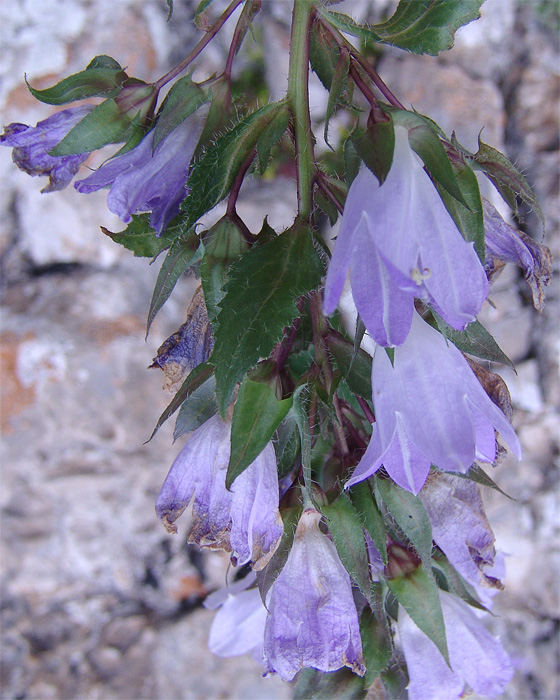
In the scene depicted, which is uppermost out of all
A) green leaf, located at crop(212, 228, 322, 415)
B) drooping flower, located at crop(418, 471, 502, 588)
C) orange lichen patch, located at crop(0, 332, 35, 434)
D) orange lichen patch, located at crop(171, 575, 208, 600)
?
green leaf, located at crop(212, 228, 322, 415)

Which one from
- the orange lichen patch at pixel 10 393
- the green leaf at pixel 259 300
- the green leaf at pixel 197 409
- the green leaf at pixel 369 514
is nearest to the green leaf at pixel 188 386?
the green leaf at pixel 197 409

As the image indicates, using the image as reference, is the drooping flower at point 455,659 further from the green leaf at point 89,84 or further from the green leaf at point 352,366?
the green leaf at point 89,84

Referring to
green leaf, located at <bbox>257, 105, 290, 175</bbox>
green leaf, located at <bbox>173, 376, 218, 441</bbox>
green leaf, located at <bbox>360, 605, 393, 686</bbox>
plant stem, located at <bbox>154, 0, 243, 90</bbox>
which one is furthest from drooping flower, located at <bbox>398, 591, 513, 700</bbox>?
plant stem, located at <bbox>154, 0, 243, 90</bbox>

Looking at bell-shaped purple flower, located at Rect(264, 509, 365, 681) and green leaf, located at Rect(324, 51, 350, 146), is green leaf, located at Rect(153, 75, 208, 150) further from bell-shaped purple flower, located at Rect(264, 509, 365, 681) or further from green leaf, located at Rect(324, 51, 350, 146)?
bell-shaped purple flower, located at Rect(264, 509, 365, 681)

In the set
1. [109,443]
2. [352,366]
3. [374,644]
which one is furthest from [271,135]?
[109,443]

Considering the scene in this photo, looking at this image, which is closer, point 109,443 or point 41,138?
point 41,138

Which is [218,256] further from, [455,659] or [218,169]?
[455,659]
